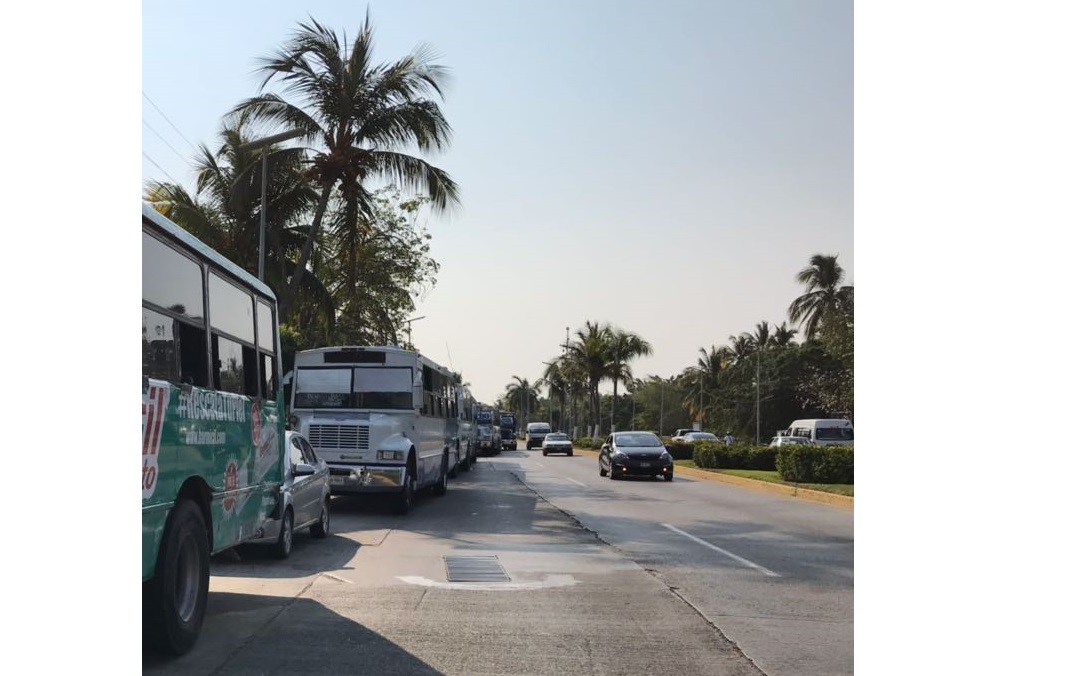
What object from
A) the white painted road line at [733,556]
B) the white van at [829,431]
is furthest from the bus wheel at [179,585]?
the white van at [829,431]

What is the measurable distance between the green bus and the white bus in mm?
9271

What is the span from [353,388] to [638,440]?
15755 mm

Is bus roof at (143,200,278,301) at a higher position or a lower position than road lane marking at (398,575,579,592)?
higher

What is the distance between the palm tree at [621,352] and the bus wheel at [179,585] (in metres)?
68.9

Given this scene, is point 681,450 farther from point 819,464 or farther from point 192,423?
point 192,423

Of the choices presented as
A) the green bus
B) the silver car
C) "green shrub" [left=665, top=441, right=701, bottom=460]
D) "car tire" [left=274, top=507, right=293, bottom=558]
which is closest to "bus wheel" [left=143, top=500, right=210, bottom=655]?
the green bus

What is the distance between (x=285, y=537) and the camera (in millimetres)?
12398

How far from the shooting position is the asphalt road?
7246mm

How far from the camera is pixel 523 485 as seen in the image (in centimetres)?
2912

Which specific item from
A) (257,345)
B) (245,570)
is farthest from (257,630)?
(245,570)

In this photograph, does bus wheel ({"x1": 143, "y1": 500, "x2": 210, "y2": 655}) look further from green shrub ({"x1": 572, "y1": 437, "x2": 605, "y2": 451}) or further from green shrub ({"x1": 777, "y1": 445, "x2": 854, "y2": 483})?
green shrub ({"x1": 572, "y1": 437, "x2": 605, "y2": 451})

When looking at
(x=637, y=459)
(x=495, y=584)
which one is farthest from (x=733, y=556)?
(x=637, y=459)

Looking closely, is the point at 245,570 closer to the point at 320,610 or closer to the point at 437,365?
the point at 320,610
